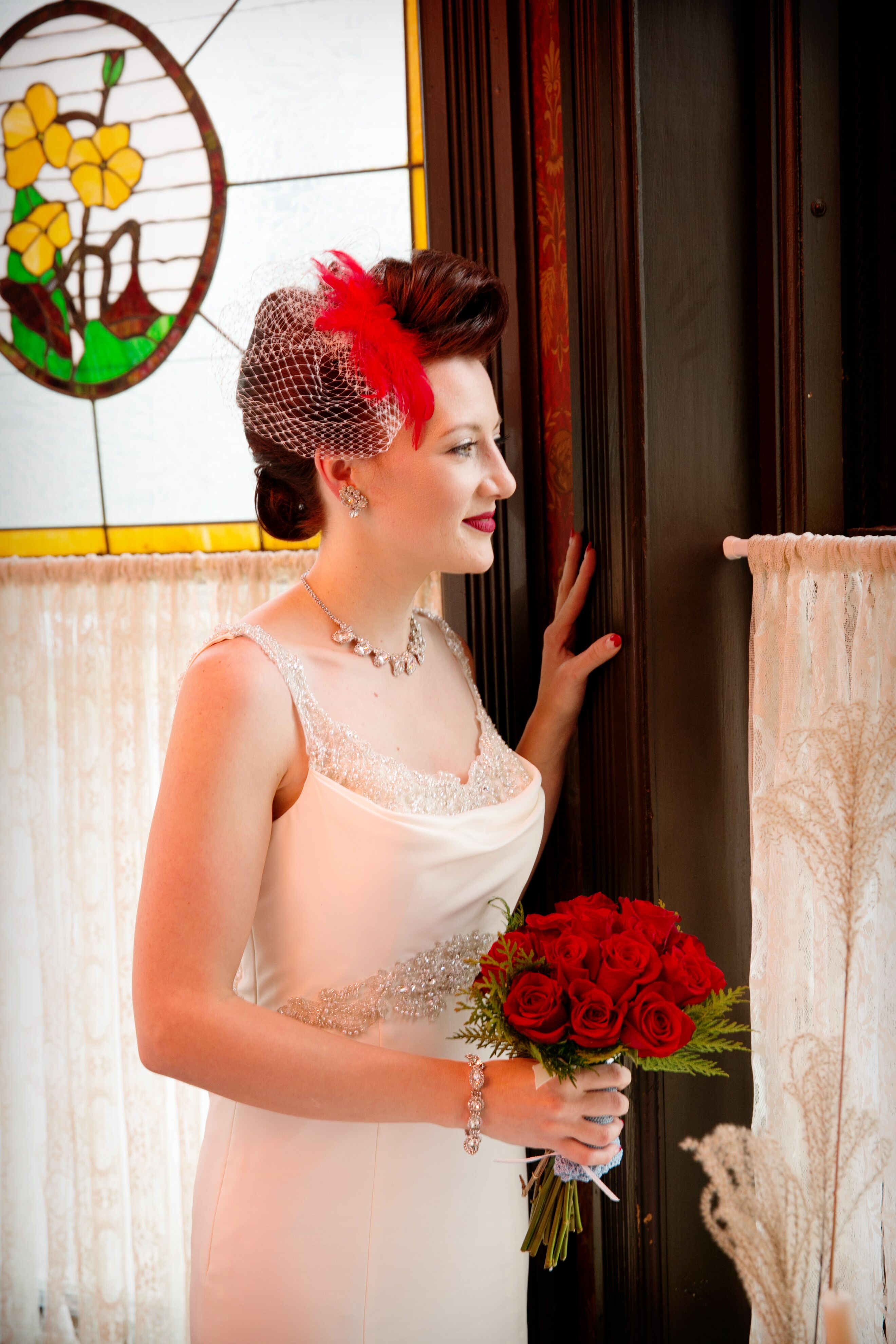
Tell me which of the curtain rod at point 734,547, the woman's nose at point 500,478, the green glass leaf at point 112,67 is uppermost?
the green glass leaf at point 112,67

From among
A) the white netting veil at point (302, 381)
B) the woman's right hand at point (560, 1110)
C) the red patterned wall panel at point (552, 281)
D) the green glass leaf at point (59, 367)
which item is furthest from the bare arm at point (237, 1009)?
the green glass leaf at point (59, 367)

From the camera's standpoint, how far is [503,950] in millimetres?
1359

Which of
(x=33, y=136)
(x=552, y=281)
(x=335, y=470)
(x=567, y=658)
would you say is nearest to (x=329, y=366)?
(x=335, y=470)

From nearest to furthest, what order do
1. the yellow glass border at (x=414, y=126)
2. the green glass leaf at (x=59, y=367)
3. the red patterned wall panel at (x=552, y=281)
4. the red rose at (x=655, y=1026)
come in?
the red rose at (x=655, y=1026)
the red patterned wall panel at (x=552, y=281)
the yellow glass border at (x=414, y=126)
the green glass leaf at (x=59, y=367)

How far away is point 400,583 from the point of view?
1662 millimetres

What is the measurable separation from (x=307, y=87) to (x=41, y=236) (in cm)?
75

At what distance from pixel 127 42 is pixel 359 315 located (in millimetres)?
1430

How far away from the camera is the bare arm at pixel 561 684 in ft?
5.92

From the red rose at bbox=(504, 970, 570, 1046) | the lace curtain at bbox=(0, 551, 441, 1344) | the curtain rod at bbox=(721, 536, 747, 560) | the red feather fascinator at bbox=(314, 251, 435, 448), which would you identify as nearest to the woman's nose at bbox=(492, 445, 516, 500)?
the red feather fascinator at bbox=(314, 251, 435, 448)

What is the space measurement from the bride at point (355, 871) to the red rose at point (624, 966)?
0.16 meters

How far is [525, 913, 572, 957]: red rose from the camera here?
134 cm

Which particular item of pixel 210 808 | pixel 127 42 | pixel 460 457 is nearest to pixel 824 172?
pixel 460 457

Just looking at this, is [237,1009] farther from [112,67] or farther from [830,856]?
[112,67]

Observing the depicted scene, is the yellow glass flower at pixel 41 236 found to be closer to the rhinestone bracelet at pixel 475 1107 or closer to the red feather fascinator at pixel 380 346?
the red feather fascinator at pixel 380 346
